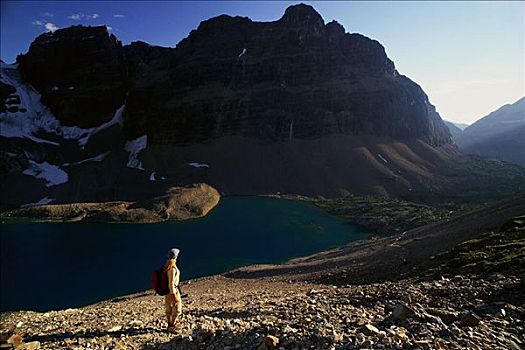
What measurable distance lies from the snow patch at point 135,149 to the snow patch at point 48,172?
2007 centimetres

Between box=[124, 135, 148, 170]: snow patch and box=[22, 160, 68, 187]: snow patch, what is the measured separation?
65.9ft

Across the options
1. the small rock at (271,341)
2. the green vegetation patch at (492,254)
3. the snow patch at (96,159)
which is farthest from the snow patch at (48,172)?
the small rock at (271,341)

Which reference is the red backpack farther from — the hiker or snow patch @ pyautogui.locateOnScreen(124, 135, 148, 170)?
snow patch @ pyautogui.locateOnScreen(124, 135, 148, 170)

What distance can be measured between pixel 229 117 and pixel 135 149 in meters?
34.7

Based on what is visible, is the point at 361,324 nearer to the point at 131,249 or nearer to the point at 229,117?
the point at 131,249

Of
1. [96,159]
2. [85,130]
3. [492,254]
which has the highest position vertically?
[85,130]

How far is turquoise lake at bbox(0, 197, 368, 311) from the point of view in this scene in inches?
1629

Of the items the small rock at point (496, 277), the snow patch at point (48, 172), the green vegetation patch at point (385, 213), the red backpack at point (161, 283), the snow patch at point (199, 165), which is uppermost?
the red backpack at point (161, 283)

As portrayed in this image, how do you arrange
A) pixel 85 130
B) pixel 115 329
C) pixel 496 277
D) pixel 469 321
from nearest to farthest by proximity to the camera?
pixel 469 321 → pixel 115 329 → pixel 496 277 → pixel 85 130

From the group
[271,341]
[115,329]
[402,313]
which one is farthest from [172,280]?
[402,313]

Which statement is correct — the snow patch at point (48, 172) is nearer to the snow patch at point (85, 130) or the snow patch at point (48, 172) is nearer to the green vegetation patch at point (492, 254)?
the snow patch at point (85, 130)

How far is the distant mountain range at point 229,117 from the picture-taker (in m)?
121

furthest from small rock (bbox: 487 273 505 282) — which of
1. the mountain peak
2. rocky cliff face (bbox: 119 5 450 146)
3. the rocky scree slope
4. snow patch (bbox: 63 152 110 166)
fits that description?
the mountain peak

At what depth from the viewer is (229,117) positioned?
139 metres
